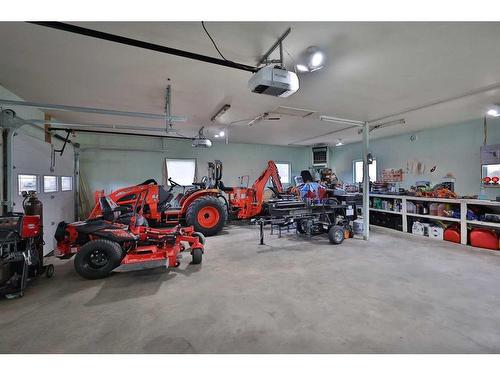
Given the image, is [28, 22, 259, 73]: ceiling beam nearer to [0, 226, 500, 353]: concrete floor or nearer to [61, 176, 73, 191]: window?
[0, 226, 500, 353]: concrete floor

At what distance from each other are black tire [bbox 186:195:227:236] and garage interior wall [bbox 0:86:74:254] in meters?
2.67

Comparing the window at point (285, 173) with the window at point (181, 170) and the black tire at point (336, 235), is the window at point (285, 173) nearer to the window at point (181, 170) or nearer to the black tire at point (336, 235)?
the window at point (181, 170)

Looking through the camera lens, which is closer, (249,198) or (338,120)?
(338,120)

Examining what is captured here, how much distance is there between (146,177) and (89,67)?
4916 millimetres

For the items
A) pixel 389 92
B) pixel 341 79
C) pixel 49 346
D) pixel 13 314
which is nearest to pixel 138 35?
pixel 341 79

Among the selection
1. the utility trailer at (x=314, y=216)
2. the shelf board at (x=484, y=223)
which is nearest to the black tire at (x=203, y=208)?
the utility trailer at (x=314, y=216)

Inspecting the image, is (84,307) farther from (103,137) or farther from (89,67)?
(103,137)

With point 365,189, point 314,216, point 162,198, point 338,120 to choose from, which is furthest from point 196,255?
point 365,189

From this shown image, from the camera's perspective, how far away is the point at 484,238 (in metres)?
4.30

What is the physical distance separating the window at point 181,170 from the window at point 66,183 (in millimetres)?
2679

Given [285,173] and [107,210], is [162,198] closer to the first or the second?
[107,210]

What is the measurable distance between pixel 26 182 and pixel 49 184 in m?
0.90

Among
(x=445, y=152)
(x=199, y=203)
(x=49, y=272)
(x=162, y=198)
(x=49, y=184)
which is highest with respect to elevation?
(x=445, y=152)

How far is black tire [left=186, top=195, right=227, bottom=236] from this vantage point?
17.5 feet
